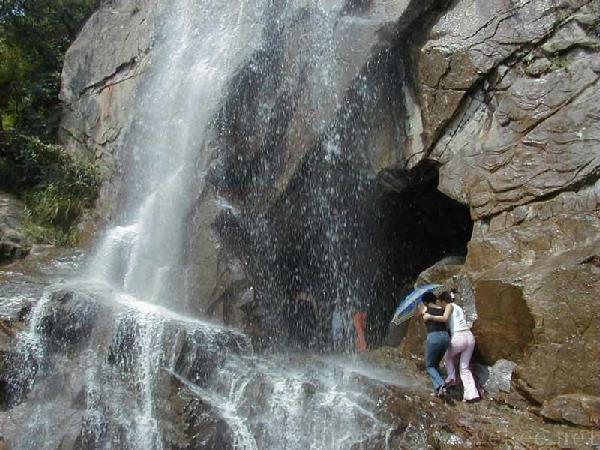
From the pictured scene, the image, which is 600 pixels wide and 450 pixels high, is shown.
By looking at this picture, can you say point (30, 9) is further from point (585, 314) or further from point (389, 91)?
point (585, 314)

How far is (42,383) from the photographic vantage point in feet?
26.5

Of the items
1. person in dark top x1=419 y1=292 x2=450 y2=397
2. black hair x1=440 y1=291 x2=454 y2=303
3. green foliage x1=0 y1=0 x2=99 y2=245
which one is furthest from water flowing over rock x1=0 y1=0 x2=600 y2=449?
green foliage x1=0 y1=0 x2=99 y2=245

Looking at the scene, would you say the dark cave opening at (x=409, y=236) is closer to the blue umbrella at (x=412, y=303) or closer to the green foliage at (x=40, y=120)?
the blue umbrella at (x=412, y=303)

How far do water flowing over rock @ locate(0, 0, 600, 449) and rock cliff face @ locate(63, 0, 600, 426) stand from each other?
36 millimetres

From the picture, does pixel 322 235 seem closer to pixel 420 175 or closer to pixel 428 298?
pixel 420 175

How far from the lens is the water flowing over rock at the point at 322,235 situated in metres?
7.37

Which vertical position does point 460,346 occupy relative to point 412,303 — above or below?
below

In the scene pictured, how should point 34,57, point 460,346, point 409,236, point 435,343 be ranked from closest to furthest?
point 460,346
point 435,343
point 409,236
point 34,57

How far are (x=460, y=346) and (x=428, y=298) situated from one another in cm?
80

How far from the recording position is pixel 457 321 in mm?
7719

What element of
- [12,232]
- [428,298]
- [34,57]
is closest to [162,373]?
[428,298]

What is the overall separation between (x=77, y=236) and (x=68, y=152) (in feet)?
10.3

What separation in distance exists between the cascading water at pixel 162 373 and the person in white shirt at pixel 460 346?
1247 mm

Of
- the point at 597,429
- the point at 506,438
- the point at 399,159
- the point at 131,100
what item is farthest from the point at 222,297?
the point at 131,100
